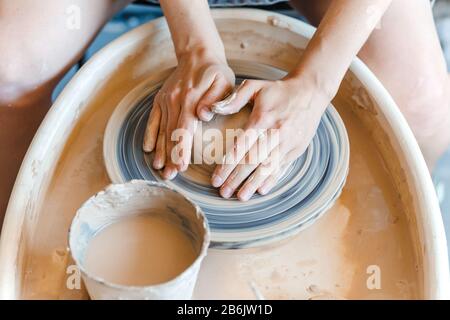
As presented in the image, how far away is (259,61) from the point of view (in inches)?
49.4

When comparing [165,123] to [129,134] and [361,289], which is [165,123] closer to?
[129,134]

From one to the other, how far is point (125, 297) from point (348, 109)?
66 centimetres

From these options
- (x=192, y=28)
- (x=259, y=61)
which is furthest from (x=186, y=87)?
(x=259, y=61)

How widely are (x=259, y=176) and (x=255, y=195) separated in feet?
0.11

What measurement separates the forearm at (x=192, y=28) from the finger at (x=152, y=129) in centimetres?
13

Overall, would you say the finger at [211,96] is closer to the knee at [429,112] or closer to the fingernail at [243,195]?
the fingernail at [243,195]

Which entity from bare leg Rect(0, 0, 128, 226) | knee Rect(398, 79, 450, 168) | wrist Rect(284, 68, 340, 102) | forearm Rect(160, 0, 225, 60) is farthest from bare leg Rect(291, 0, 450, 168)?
bare leg Rect(0, 0, 128, 226)

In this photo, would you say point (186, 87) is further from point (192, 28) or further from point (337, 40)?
point (337, 40)

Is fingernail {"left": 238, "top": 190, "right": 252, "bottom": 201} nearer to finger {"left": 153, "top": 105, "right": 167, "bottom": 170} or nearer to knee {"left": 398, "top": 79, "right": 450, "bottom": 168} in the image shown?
finger {"left": 153, "top": 105, "right": 167, "bottom": 170}

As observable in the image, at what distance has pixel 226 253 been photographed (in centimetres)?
93

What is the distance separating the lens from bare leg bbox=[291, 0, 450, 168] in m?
1.17

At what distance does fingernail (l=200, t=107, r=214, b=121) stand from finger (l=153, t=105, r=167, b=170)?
0.09m

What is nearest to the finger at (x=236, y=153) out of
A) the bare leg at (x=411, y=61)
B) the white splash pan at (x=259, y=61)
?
the white splash pan at (x=259, y=61)
